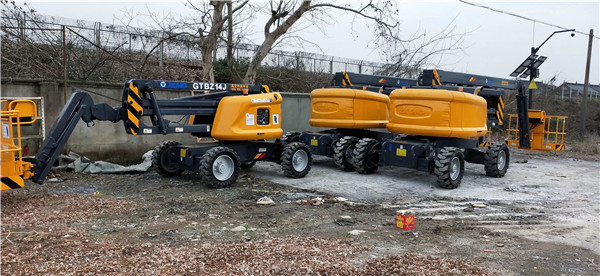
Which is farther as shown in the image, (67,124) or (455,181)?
(455,181)

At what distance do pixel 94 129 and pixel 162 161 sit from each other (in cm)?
214

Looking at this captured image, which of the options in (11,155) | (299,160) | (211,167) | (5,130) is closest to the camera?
(11,155)

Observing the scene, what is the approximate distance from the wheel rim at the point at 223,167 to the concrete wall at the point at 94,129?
336 cm

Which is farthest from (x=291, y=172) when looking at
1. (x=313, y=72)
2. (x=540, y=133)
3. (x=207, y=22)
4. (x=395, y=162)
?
(x=313, y=72)

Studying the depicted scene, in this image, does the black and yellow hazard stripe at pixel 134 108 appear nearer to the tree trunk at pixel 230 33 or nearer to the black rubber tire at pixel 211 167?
the black rubber tire at pixel 211 167

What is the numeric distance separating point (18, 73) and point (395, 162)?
8.77m

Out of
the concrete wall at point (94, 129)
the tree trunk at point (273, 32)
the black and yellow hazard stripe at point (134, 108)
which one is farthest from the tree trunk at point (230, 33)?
the black and yellow hazard stripe at point (134, 108)

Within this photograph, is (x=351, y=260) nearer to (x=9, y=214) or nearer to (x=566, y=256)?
(x=566, y=256)

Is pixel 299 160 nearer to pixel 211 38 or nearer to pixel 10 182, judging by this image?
pixel 10 182

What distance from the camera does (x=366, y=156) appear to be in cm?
998

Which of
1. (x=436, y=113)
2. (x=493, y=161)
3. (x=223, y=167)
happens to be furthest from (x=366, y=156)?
(x=223, y=167)

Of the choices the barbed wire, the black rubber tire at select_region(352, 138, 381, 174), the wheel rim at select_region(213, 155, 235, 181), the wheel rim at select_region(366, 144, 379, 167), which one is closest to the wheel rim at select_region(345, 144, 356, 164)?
the black rubber tire at select_region(352, 138, 381, 174)

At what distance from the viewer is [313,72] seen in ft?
59.9

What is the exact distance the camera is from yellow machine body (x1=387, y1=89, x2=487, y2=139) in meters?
8.88
